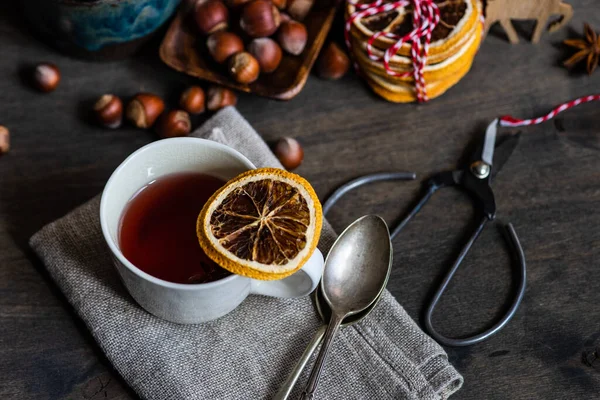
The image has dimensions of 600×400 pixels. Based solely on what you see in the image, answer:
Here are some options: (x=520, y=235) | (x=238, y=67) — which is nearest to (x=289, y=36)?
(x=238, y=67)

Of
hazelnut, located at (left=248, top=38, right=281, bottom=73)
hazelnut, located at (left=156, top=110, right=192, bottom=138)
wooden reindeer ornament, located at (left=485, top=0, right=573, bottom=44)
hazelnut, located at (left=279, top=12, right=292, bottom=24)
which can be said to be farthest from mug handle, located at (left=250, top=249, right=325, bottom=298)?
wooden reindeer ornament, located at (left=485, top=0, right=573, bottom=44)

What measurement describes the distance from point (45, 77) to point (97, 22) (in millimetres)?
183

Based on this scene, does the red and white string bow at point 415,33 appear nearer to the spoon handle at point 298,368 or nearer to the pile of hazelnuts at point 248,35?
the pile of hazelnuts at point 248,35

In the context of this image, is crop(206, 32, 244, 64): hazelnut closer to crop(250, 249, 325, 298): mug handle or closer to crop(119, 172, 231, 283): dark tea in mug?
crop(119, 172, 231, 283): dark tea in mug

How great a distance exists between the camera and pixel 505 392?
1.12 metres

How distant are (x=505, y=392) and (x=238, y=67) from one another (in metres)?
0.81

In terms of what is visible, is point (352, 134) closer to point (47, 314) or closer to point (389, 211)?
point (389, 211)

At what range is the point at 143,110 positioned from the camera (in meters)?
1.36

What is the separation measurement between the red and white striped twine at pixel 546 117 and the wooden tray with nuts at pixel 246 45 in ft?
1.42

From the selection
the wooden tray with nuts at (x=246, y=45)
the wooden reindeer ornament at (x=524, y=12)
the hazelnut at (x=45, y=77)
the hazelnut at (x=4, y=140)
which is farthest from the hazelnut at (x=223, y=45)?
the wooden reindeer ornament at (x=524, y=12)

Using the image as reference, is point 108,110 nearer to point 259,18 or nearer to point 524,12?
point 259,18

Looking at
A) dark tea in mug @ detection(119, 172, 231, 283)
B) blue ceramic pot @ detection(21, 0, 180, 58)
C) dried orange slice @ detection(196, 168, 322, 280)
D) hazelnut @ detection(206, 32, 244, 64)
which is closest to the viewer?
dried orange slice @ detection(196, 168, 322, 280)

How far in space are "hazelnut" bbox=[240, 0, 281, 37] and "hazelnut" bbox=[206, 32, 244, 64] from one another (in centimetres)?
4

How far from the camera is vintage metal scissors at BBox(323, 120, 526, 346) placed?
1.22 m
